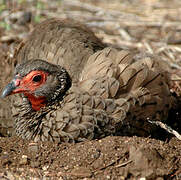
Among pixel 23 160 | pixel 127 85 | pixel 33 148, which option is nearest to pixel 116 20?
pixel 127 85

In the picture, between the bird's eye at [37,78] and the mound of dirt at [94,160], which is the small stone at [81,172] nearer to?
the mound of dirt at [94,160]

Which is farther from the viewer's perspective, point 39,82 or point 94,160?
point 39,82

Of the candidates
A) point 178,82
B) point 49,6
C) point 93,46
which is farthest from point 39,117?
point 49,6

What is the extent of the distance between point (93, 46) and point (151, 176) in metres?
1.94

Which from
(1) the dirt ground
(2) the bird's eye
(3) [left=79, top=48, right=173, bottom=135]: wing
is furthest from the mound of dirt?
(2) the bird's eye

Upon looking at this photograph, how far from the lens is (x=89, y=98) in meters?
3.82

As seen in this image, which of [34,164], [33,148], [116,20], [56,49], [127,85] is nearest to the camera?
[34,164]

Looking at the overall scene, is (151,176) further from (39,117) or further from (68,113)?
(39,117)

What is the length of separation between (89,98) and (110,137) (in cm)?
41

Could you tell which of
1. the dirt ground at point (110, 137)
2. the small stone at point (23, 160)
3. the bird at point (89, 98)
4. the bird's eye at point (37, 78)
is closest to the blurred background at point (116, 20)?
the dirt ground at point (110, 137)

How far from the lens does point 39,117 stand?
400 centimetres

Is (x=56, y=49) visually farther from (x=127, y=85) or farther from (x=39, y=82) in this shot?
(x=127, y=85)

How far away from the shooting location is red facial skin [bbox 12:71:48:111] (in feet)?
12.7

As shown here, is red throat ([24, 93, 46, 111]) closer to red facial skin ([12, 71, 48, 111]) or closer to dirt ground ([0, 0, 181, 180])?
red facial skin ([12, 71, 48, 111])
